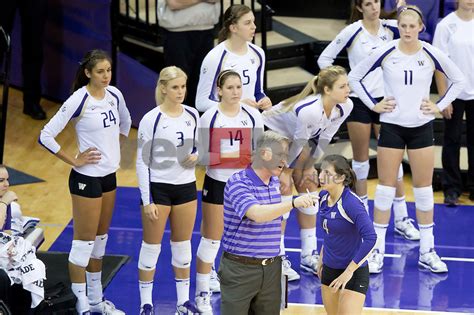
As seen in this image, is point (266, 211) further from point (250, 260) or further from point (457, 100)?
point (457, 100)

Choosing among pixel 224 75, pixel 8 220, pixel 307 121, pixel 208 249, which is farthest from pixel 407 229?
pixel 8 220

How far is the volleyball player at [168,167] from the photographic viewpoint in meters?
7.00

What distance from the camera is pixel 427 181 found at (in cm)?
812

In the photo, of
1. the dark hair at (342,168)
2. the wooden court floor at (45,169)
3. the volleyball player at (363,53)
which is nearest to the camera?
the dark hair at (342,168)

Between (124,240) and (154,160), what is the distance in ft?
6.09

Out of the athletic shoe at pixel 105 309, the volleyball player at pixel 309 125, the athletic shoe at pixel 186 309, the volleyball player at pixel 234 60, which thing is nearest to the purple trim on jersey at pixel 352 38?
the volleyball player at pixel 309 125

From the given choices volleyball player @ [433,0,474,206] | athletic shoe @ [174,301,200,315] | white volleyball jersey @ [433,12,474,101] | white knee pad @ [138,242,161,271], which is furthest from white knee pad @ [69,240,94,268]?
white volleyball jersey @ [433,12,474,101]

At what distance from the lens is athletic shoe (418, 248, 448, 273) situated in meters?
8.20

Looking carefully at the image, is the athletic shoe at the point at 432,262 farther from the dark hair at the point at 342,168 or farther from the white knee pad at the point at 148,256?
the white knee pad at the point at 148,256

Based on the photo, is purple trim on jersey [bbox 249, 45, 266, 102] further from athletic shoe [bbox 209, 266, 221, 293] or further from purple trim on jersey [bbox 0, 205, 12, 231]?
purple trim on jersey [bbox 0, 205, 12, 231]

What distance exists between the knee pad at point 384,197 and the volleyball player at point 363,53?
532 mm

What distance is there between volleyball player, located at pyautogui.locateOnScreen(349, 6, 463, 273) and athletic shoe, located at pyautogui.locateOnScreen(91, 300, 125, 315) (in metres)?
2.04

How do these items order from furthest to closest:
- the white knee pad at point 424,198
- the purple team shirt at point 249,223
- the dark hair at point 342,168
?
the white knee pad at point 424,198, the dark hair at point 342,168, the purple team shirt at point 249,223

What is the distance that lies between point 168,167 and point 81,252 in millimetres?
834
